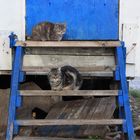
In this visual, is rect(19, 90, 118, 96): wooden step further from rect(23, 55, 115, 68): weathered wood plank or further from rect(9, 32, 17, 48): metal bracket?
rect(9, 32, 17, 48): metal bracket

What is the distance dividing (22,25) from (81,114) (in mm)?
1632

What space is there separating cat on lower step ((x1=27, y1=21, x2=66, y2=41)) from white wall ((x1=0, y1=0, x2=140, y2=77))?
0.36 m

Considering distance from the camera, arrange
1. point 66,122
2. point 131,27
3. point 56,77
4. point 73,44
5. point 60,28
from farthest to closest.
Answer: point 131,27, point 60,28, point 73,44, point 56,77, point 66,122

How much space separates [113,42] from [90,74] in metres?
0.66

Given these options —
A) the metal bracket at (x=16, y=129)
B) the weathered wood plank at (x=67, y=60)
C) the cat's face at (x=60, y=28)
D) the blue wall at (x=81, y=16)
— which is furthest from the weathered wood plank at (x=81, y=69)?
the metal bracket at (x=16, y=129)

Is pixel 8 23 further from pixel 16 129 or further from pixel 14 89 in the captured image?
pixel 16 129

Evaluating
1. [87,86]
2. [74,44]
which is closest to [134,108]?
[87,86]

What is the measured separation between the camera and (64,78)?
6.28 m

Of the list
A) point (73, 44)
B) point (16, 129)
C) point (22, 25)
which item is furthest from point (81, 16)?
point (16, 129)

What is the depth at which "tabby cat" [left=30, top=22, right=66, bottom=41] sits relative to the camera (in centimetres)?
657

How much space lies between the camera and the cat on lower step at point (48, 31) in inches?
259

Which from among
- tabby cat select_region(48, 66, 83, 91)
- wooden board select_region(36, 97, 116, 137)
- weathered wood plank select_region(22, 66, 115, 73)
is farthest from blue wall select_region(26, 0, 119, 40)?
wooden board select_region(36, 97, 116, 137)

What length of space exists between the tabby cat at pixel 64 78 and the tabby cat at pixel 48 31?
1.86 ft

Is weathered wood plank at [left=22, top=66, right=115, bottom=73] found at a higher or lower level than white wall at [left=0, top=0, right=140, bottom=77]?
lower
